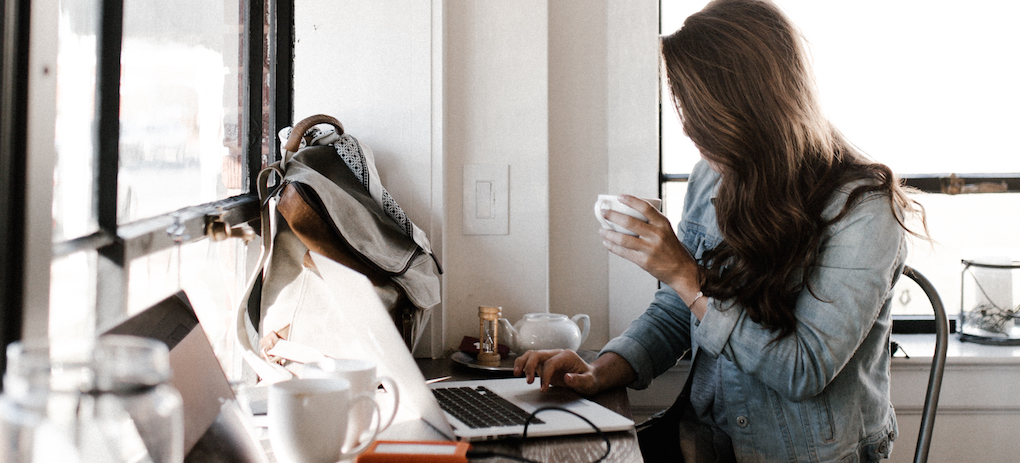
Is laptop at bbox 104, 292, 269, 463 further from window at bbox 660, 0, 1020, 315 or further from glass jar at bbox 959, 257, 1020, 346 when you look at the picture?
glass jar at bbox 959, 257, 1020, 346

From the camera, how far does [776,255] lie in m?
1.20

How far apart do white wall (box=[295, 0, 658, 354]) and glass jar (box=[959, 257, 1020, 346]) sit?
2.98 ft

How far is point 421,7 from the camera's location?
1748mm

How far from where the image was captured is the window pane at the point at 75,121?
31.3 inches

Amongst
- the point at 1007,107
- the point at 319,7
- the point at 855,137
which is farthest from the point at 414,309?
the point at 1007,107

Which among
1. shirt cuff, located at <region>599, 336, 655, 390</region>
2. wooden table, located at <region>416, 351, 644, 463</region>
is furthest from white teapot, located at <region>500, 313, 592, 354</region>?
wooden table, located at <region>416, 351, 644, 463</region>

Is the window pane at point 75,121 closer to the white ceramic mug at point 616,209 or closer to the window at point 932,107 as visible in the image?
the white ceramic mug at point 616,209

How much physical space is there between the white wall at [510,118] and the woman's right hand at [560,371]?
0.54 m

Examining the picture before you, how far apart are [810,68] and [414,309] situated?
2.97 ft

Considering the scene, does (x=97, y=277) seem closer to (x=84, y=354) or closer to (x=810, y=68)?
(x=84, y=354)

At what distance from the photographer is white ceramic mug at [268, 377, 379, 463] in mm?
744

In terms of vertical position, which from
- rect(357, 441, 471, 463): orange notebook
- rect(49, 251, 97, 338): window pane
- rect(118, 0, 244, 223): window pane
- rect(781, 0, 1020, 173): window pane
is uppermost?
rect(781, 0, 1020, 173): window pane

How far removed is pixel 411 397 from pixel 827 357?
0.65 m

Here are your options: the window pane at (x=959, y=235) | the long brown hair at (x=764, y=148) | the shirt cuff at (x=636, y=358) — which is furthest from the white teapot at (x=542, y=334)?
the window pane at (x=959, y=235)
